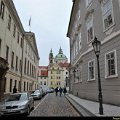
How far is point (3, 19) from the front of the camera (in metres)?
22.0

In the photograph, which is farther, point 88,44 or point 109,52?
point 88,44

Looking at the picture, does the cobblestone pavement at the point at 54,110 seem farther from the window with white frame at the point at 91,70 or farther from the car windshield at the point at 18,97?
the window with white frame at the point at 91,70

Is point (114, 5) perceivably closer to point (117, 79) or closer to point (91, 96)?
point (117, 79)

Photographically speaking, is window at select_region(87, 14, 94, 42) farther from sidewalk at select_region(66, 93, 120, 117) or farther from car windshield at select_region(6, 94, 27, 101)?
car windshield at select_region(6, 94, 27, 101)

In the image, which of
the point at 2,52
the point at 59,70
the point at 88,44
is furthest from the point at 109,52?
the point at 59,70

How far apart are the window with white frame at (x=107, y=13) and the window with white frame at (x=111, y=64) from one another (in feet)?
7.44

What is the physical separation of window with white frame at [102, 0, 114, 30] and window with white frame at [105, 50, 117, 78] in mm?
2267

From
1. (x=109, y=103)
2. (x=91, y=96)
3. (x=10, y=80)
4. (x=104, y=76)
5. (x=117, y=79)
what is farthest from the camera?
(x=10, y=80)

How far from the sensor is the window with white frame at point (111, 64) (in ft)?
48.9

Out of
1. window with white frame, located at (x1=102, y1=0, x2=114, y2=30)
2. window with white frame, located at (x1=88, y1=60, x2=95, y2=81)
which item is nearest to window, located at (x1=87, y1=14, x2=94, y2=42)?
window with white frame, located at (x1=88, y1=60, x2=95, y2=81)

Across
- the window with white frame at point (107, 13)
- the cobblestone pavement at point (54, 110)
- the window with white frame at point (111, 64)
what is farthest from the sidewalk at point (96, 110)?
the window with white frame at point (107, 13)

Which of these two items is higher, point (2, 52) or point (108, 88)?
point (2, 52)

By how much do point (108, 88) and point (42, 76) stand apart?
105 metres

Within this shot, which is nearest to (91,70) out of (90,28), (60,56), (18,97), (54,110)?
(90,28)
